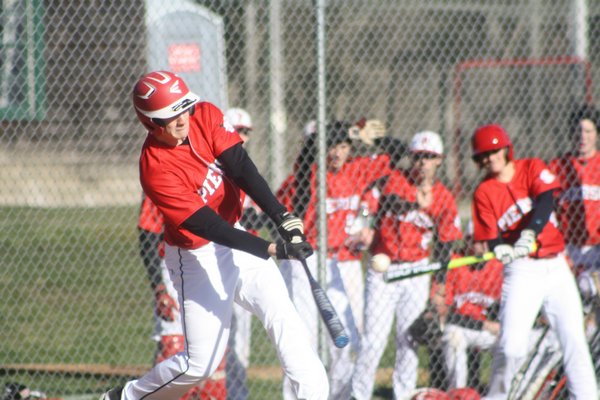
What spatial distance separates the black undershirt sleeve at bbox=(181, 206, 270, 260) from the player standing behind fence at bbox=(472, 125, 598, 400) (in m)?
1.60

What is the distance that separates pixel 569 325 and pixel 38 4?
11.6ft

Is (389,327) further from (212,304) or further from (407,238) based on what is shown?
(212,304)

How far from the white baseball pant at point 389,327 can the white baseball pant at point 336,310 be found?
0.17 meters

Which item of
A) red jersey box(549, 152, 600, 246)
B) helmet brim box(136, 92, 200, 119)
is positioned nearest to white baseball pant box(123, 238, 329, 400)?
helmet brim box(136, 92, 200, 119)

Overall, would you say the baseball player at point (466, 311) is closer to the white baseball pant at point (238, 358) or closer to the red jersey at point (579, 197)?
the red jersey at point (579, 197)

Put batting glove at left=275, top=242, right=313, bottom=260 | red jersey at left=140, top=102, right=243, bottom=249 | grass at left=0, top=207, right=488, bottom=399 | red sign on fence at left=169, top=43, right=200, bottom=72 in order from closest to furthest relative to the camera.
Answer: batting glove at left=275, top=242, right=313, bottom=260 → red jersey at left=140, top=102, right=243, bottom=249 → grass at left=0, top=207, right=488, bottom=399 → red sign on fence at left=169, top=43, right=200, bottom=72

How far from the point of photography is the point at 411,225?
5551 mm

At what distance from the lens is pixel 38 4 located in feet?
16.4

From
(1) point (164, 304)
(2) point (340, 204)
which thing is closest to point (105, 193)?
(1) point (164, 304)

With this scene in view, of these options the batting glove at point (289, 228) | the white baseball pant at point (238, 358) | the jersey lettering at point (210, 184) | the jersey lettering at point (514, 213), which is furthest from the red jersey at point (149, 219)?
the jersey lettering at point (514, 213)

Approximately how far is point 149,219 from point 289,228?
1631mm

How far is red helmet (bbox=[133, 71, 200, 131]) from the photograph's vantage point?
3.76 metres

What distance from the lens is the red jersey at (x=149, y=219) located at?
5.20 m

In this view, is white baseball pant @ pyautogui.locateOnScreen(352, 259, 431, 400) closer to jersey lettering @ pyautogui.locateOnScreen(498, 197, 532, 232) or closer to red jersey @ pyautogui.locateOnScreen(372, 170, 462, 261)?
red jersey @ pyautogui.locateOnScreen(372, 170, 462, 261)
